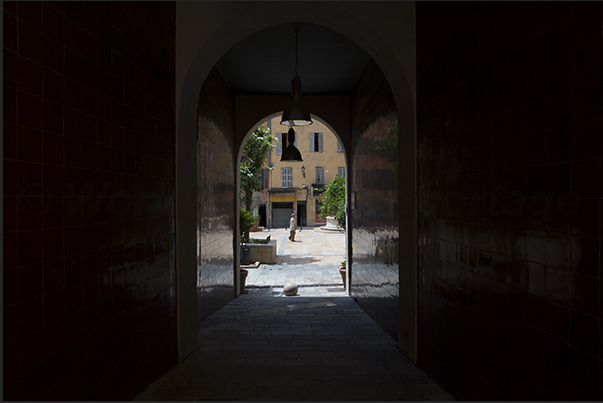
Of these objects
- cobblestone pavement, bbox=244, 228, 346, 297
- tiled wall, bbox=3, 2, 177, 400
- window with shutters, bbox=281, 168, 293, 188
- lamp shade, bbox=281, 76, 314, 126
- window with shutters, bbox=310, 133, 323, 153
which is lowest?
cobblestone pavement, bbox=244, 228, 346, 297

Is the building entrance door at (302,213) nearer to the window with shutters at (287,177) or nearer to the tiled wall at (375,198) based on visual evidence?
the window with shutters at (287,177)

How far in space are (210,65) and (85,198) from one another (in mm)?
2215

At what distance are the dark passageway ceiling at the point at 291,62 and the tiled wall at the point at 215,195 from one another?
425mm

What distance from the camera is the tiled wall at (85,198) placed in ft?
5.71

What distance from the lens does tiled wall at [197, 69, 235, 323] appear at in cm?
520

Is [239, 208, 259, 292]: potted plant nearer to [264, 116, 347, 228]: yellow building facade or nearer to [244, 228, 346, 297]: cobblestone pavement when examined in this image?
[244, 228, 346, 297]: cobblestone pavement

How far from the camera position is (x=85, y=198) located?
2.19m

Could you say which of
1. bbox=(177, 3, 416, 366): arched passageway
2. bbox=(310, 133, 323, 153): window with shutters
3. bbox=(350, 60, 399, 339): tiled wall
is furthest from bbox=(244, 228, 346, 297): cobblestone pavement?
bbox=(310, 133, 323, 153): window with shutters

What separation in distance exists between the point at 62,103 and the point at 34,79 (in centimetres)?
19

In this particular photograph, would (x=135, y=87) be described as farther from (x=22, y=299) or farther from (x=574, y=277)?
(x=574, y=277)

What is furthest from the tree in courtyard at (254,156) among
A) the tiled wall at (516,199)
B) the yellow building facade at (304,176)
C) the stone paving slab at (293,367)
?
the yellow building facade at (304,176)

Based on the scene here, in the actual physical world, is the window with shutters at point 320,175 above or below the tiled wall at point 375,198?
above

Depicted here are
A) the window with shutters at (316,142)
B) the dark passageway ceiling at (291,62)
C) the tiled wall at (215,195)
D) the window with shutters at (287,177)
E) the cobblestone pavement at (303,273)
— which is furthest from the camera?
the window with shutters at (287,177)

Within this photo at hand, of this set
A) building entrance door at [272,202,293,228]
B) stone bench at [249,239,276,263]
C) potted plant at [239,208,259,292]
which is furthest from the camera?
building entrance door at [272,202,293,228]
